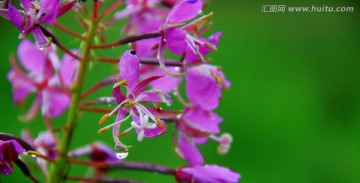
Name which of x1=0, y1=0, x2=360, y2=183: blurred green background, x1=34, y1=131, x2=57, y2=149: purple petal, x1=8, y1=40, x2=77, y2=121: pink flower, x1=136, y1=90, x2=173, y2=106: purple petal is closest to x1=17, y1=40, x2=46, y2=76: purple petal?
x1=8, y1=40, x2=77, y2=121: pink flower

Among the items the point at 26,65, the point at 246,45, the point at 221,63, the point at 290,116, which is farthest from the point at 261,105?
the point at 26,65

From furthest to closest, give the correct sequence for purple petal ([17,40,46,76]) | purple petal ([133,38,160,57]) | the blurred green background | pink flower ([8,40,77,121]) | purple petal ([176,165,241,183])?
the blurred green background, purple petal ([17,40,46,76]), pink flower ([8,40,77,121]), purple petal ([133,38,160,57]), purple petal ([176,165,241,183])

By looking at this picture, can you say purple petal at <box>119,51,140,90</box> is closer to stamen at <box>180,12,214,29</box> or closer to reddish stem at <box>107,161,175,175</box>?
stamen at <box>180,12,214,29</box>

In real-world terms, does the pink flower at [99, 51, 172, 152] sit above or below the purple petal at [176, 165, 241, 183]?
above

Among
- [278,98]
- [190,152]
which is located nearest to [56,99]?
[190,152]

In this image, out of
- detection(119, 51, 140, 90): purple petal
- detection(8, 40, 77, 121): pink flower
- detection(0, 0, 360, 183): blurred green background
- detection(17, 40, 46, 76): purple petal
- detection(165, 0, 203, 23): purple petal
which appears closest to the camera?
detection(119, 51, 140, 90): purple petal

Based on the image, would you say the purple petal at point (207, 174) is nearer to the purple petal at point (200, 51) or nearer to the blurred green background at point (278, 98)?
the purple petal at point (200, 51)

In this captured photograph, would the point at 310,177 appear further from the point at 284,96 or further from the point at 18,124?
the point at 18,124
